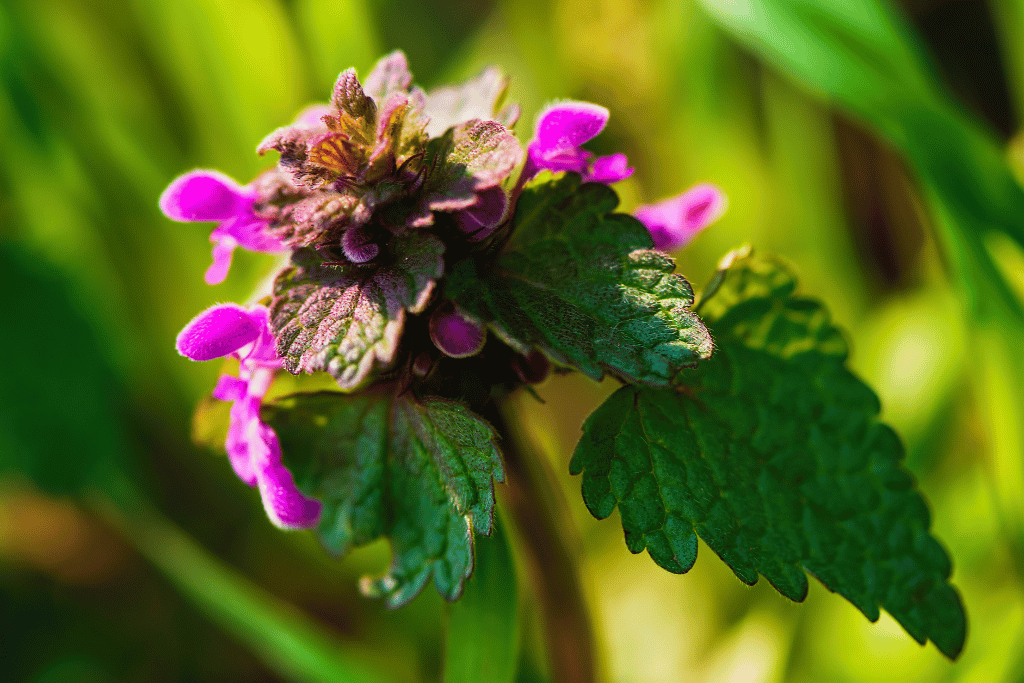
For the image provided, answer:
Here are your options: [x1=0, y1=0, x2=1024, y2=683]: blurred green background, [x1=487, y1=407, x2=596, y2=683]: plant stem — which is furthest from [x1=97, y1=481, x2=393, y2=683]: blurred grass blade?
[x1=487, y1=407, x2=596, y2=683]: plant stem

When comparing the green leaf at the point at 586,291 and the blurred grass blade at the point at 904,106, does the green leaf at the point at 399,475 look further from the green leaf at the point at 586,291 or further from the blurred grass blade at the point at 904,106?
the blurred grass blade at the point at 904,106

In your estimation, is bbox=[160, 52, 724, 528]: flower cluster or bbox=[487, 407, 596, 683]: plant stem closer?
bbox=[160, 52, 724, 528]: flower cluster

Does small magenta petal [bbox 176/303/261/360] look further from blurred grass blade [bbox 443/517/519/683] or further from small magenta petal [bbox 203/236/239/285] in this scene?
blurred grass blade [bbox 443/517/519/683]

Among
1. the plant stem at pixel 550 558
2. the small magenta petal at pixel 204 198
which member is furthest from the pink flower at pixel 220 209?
the plant stem at pixel 550 558

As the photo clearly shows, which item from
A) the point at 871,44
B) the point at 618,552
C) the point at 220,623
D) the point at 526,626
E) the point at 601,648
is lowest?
the point at 220,623

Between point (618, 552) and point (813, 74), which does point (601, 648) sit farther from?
point (813, 74)

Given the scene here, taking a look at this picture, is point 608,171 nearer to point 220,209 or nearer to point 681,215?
point 681,215

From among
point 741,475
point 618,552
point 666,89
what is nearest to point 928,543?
point 741,475
